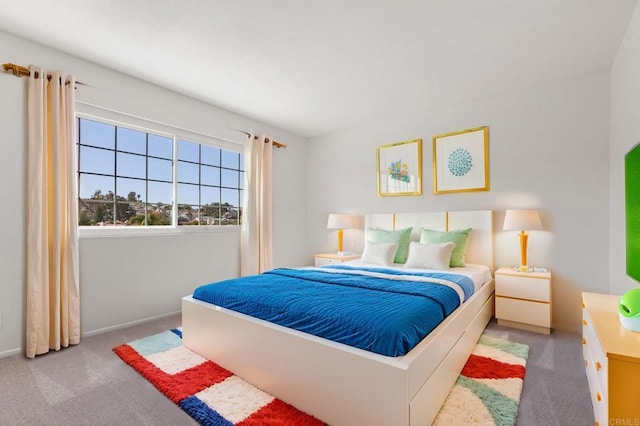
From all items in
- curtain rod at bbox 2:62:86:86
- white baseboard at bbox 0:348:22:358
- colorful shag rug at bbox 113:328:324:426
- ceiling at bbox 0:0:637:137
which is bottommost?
colorful shag rug at bbox 113:328:324:426

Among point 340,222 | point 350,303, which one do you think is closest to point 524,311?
point 350,303

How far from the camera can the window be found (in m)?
2.92

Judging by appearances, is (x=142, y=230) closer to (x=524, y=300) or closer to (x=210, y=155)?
(x=210, y=155)

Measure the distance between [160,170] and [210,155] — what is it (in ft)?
2.23

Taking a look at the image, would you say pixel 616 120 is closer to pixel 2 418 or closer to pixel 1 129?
pixel 2 418

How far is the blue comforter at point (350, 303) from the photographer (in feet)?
5.00

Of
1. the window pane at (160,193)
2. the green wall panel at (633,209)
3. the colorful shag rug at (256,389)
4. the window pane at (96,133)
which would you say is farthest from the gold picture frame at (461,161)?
the window pane at (96,133)

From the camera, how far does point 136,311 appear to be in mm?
3055

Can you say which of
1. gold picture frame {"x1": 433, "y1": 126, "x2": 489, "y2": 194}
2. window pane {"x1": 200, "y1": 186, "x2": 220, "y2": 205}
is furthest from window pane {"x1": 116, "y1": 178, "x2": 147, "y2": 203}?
gold picture frame {"x1": 433, "y1": 126, "x2": 489, "y2": 194}

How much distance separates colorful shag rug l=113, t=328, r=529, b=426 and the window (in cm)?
138

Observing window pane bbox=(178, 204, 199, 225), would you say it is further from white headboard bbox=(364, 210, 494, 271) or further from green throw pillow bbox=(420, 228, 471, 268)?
green throw pillow bbox=(420, 228, 471, 268)

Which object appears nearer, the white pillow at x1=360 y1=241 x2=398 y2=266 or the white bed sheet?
the white bed sheet

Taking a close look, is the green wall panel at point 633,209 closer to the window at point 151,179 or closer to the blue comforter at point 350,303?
the blue comforter at point 350,303

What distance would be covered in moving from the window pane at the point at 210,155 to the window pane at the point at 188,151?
8 cm
